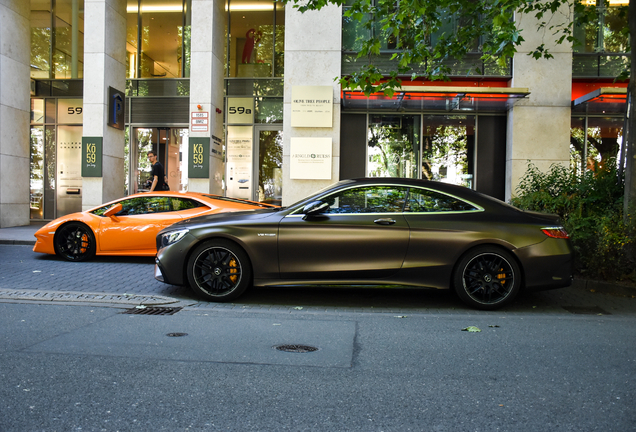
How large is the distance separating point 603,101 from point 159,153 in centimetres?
1413

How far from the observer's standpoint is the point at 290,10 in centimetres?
1458

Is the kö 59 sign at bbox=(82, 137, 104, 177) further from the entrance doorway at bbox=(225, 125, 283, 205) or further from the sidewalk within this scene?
the entrance doorway at bbox=(225, 125, 283, 205)

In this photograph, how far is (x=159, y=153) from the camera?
18750 millimetres

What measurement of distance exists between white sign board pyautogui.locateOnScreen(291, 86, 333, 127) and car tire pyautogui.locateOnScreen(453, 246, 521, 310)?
30.2 feet

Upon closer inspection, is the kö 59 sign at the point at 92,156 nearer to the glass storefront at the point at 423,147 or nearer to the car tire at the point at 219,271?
the glass storefront at the point at 423,147

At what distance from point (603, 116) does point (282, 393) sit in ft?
48.5

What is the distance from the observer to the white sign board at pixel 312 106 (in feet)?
47.3

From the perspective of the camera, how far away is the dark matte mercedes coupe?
578 centimetres

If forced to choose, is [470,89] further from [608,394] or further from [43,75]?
[43,75]

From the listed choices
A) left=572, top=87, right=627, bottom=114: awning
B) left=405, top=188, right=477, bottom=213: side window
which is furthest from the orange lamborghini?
left=572, top=87, right=627, bottom=114: awning

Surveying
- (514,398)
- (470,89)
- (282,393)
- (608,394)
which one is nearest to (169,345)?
(282,393)

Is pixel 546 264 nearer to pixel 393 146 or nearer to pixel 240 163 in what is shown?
pixel 393 146

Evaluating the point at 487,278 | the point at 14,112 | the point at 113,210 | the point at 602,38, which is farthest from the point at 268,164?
the point at 487,278

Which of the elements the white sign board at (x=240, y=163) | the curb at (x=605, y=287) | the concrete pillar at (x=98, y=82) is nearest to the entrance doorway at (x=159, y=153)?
the white sign board at (x=240, y=163)
